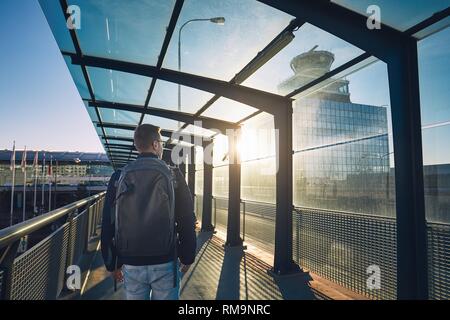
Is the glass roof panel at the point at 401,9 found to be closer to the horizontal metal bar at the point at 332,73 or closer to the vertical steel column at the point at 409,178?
the vertical steel column at the point at 409,178

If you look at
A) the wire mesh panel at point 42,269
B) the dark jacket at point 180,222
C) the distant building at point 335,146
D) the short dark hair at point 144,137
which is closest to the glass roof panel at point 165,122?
the distant building at point 335,146

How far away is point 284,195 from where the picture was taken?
587cm

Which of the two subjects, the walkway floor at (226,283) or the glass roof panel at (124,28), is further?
the walkway floor at (226,283)

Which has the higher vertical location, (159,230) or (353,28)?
(353,28)

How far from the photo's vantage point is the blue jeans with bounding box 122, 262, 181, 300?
2.20m

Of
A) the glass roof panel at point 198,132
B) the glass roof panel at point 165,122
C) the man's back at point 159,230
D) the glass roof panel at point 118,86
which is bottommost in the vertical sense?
the man's back at point 159,230

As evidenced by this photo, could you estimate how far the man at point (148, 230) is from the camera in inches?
84.8

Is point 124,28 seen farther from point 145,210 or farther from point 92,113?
point 92,113

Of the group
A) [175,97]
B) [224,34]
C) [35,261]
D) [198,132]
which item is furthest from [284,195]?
[198,132]

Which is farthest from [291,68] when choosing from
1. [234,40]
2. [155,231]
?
[155,231]

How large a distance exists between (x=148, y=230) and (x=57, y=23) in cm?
400

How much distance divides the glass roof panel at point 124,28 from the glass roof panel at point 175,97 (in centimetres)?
101

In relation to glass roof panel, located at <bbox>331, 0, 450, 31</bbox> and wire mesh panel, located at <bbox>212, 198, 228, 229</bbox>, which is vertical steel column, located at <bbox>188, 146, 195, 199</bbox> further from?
glass roof panel, located at <bbox>331, 0, 450, 31</bbox>
